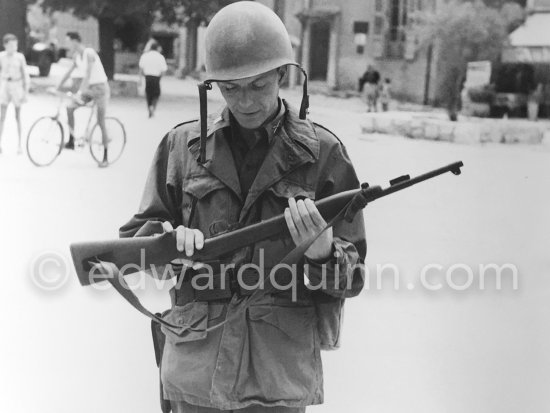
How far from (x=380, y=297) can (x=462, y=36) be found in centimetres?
84

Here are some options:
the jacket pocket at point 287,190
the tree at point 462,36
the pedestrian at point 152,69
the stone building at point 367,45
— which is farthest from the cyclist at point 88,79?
the jacket pocket at point 287,190

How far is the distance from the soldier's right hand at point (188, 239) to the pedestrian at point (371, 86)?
128 cm

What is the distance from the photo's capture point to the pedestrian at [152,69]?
8.21ft

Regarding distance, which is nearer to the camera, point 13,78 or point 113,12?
point 113,12

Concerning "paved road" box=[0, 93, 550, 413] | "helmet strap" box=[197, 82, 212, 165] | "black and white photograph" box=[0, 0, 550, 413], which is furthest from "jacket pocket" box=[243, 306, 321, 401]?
"paved road" box=[0, 93, 550, 413]

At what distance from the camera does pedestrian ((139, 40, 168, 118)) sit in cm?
250

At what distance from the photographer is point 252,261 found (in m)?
1.51

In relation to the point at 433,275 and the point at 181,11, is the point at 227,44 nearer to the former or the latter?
the point at 181,11

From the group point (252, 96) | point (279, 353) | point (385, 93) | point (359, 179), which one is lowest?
point (279, 353)

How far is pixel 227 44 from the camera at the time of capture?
1432 mm

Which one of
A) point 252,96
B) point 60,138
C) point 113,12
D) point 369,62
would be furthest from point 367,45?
point 252,96

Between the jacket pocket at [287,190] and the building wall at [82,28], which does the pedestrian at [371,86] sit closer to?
the building wall at [82,28]

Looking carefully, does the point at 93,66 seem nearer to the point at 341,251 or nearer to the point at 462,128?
the point at 462,128

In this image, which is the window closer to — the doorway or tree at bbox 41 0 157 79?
the doorway
